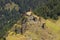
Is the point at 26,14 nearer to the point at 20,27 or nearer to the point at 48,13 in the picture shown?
the point at 20,27

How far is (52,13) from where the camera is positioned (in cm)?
7938

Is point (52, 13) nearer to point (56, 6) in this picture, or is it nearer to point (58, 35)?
point (56, 6)

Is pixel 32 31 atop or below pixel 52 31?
atop

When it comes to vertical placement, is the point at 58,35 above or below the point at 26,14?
below

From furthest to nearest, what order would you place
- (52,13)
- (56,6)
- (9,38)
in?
1. (56,6)
2. (52,13)
3. (9,38)

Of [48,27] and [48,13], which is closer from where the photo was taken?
[48,27]

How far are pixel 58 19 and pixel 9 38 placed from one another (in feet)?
69.3

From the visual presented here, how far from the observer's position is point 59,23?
69625 mm

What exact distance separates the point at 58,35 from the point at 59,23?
748cm

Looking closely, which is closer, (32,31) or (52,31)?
(32,31)

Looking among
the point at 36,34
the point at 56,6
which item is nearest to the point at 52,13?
the point at 56,6

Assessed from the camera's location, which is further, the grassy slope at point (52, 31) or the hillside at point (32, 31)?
the hillside at point (32, 31)

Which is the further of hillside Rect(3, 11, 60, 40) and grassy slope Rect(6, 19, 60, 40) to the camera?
hillside Rect(3, 11, 60, 40)

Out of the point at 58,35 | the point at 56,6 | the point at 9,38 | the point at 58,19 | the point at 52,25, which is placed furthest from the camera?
the point at 56,6
